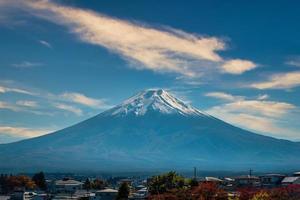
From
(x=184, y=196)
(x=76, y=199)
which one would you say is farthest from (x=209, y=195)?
(x=76, y=199)

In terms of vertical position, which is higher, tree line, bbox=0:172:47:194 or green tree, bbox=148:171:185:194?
tree line, bbox=0:172:47:194

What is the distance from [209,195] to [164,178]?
11.0m

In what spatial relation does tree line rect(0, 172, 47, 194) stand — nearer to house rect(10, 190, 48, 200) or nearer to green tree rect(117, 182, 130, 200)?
house rect(10, 190, 48, 200)

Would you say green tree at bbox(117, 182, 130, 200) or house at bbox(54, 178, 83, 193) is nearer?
green tree at bbox(117, 182, 130, 200)

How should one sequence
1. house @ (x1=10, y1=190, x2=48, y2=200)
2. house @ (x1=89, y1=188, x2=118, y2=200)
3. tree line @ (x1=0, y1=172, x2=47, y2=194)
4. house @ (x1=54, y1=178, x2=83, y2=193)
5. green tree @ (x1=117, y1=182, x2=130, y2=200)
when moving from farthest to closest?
1. house @ (x1=54, y1=178, x2=83, y2=193)
2. tree line @ (x1=0, y1=172, x2=47, y2=194)
3. house @ (x1=10, y1=190, x2=48, y2=200)
4. house @ (x1=89, y1=188, x2=118, y2=200)
5. green tree @ (x1=117, y1=182, x2=130, y2=200)

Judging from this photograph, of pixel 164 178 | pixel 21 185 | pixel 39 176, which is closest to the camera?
pixel 164 178

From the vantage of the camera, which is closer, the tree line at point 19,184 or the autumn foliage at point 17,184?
the autumn foliage at point 17,184

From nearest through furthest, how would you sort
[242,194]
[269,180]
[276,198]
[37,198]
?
[276,198], [242,194], [37,198], [269,180]

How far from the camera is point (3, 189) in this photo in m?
80.5

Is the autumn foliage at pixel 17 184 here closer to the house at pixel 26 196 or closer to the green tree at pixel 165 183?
the house at pixel 26 196

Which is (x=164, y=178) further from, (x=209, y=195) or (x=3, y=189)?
(x=3, y=189)

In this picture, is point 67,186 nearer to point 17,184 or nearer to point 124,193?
point 17,184

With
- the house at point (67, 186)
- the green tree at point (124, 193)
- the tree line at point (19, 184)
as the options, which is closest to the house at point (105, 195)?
the green tree at point (124, 193)

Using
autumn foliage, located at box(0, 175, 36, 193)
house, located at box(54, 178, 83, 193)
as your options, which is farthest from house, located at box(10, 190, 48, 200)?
house, located at box(54, 178, 83, 193)
